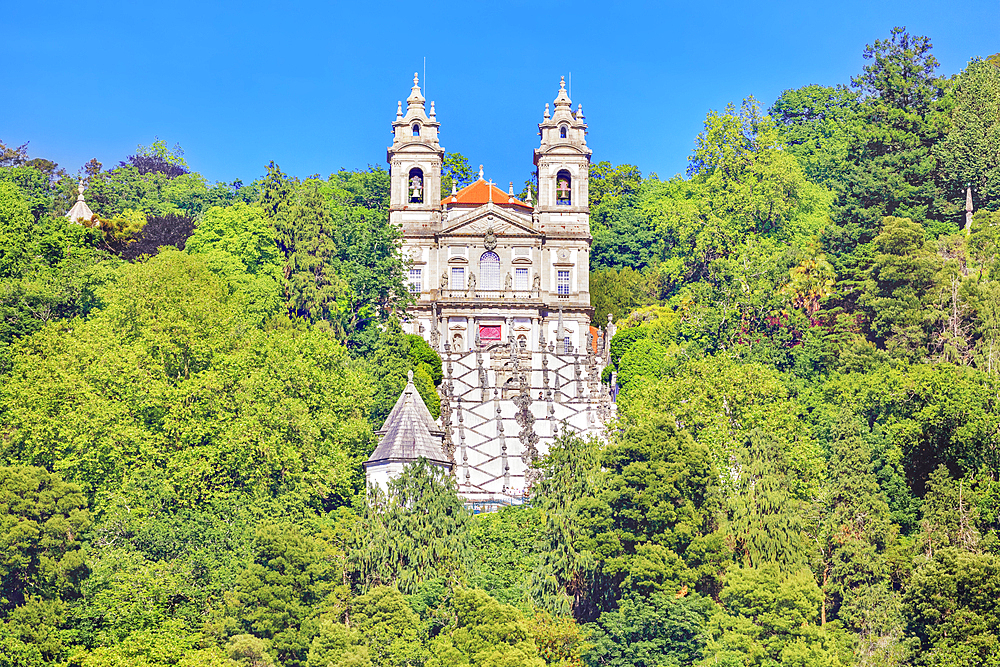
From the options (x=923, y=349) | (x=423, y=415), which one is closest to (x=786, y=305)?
(x=923, y=349)

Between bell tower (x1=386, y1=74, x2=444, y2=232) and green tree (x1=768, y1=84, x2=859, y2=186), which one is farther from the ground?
green tree (x1=768, y1=84, x2=859, y2=186)

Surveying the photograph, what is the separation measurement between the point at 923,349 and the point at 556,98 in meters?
33.9

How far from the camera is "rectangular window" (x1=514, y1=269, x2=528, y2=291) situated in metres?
102

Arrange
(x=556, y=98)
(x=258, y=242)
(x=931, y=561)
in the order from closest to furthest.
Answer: (x=931, y=561) < (x=258, y=242) < (x=556, y=98)

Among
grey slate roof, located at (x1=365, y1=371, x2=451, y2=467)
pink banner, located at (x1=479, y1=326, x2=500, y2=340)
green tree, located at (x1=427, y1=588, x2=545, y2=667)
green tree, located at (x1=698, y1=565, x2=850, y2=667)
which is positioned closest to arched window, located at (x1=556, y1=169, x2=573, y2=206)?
pink banner, located at (x1=479, y1=326, x2=500, y2=340)

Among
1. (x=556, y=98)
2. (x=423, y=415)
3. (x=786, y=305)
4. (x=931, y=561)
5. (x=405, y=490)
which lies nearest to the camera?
(x=931, y=561)

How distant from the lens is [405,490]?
221ft

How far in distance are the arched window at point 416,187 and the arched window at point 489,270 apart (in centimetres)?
466

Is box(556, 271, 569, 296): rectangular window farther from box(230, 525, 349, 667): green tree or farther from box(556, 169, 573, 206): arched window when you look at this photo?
box(230, 525, 349, 667): green tree

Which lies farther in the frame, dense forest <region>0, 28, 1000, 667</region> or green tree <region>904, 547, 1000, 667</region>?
dense forest <region>0, 28, 1000, 667</region>

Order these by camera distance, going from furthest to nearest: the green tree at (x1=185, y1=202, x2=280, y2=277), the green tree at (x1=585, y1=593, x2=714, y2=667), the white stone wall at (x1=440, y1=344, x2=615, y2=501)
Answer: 1. the green tree at (x1=185, y1=202, x2=280, y2=277)
2. the white stone wall at (x1=440, y1=344, x2=615, y2=501)
3. the green tree at (x1=585, y1=593, x2=714, y2=667)

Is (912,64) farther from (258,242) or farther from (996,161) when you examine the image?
A: (258,242)

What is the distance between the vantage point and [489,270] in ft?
335

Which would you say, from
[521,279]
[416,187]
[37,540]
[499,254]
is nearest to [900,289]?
[521,279]
